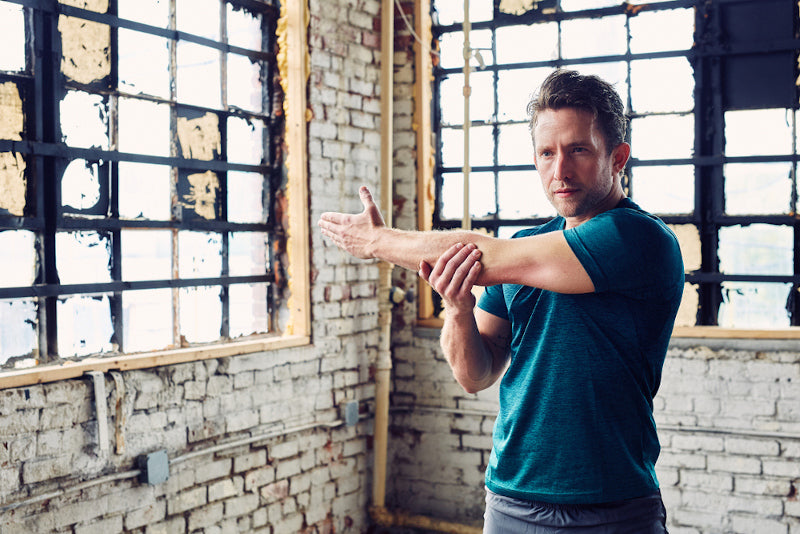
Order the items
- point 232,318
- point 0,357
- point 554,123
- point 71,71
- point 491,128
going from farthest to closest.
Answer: point 491,128
point 232,318
point 71,71
point 0,357
point 554,123

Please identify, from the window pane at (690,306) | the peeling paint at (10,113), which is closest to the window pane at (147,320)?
the peeling paint at (10,113)

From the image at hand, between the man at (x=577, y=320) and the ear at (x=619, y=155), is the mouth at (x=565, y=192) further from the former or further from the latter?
the ear at (x=619, y=155)

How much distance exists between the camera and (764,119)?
3074 millimetres

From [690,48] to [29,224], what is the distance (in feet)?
9.10

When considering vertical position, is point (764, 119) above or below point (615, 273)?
above

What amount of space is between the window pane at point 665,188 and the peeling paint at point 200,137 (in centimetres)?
187

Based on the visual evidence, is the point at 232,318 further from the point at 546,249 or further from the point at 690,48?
the point at 690,48

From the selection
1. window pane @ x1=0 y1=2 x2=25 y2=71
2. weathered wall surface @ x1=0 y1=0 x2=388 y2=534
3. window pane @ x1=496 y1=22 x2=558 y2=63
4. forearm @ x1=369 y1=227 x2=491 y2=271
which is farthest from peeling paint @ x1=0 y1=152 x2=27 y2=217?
window pane @ x1=496 y1=22 x2=558 y2=63

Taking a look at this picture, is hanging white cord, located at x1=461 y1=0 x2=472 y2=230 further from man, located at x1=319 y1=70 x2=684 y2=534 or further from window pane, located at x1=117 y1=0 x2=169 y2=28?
man, located at x1=319 y1=70 x2=684 y2=534

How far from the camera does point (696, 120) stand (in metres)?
3.15

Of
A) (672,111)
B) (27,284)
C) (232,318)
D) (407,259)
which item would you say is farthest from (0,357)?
(672,111)

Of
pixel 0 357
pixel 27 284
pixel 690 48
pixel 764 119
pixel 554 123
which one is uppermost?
pixel 690 48

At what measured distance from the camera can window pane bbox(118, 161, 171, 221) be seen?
258cm

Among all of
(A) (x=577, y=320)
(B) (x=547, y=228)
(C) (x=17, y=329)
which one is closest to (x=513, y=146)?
(B) (x=547, y=228)
